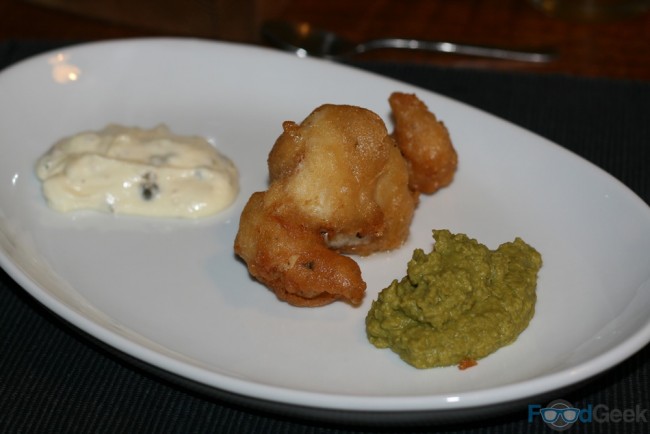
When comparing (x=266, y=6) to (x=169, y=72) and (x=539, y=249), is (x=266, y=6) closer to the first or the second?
(x=169, y=72)

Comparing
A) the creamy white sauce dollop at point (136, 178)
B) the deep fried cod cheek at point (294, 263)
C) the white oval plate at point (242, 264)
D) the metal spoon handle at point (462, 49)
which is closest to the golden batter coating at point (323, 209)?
the deep fried cod cheek at point (294, 263)

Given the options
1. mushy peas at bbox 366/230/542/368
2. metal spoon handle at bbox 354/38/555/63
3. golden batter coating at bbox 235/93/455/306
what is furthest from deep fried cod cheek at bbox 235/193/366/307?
metal spoon handle at bbox 354/38/555/63

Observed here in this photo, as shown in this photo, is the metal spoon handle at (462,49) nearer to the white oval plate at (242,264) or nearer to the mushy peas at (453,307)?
the white oval plate at (242,264)

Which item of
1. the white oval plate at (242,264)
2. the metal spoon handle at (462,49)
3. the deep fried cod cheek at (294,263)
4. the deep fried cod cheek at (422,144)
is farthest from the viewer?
the metal spoon handle at (462,49)

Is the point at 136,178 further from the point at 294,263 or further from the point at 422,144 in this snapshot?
the point at 422,144

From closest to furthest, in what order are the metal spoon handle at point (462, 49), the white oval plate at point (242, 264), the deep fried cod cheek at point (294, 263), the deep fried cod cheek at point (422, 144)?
the white oval plate at point (242, 264) < the deep fried cod cheek at point (294, 263) < the deep fried cod cheek at point (422, 144) < the metal spoon handle at point (462, 49)

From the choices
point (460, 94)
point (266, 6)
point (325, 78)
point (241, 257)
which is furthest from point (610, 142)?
point (266, 6)

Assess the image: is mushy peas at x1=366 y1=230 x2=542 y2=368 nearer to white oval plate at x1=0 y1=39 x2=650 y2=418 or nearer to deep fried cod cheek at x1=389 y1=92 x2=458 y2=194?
white oval plate at x1=0 y1=39 x2=650 y2=418

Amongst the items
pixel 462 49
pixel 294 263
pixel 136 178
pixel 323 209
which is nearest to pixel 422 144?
pixel 323 209
